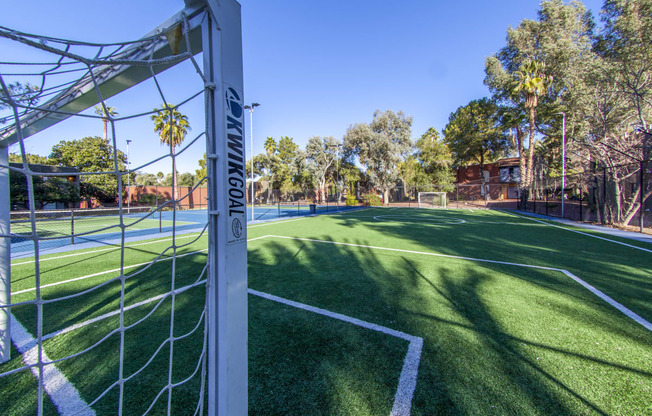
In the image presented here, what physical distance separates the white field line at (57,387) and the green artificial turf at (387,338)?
0.19 ft

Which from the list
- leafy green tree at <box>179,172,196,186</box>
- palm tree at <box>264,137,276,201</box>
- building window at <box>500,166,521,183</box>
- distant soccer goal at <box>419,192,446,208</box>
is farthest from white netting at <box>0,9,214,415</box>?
leafy green tree at <box>179,172,196,186</box>

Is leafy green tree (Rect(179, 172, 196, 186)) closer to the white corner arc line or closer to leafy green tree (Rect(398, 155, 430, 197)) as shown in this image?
leafy green tree (Rect(398, 155, 430, 197))

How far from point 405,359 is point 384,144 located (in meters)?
27.3

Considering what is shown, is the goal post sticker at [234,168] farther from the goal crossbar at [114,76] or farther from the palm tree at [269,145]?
the palm tree at [269,145]

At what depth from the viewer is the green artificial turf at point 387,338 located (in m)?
1.90

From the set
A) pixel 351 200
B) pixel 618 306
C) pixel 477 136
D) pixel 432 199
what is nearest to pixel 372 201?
pixel 351 200

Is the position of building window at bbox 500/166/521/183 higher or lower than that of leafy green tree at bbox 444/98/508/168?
lower

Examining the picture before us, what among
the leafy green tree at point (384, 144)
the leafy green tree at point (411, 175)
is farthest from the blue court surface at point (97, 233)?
the leafy green tree at point (411, 175)

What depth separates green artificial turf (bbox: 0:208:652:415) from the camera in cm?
190

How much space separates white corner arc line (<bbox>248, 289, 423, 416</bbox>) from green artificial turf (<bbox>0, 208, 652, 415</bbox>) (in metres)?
0.06

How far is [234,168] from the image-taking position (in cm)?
133

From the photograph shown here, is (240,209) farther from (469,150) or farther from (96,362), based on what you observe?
(469,150)

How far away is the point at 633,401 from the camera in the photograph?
186cm

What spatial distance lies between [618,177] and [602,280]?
9.60m
